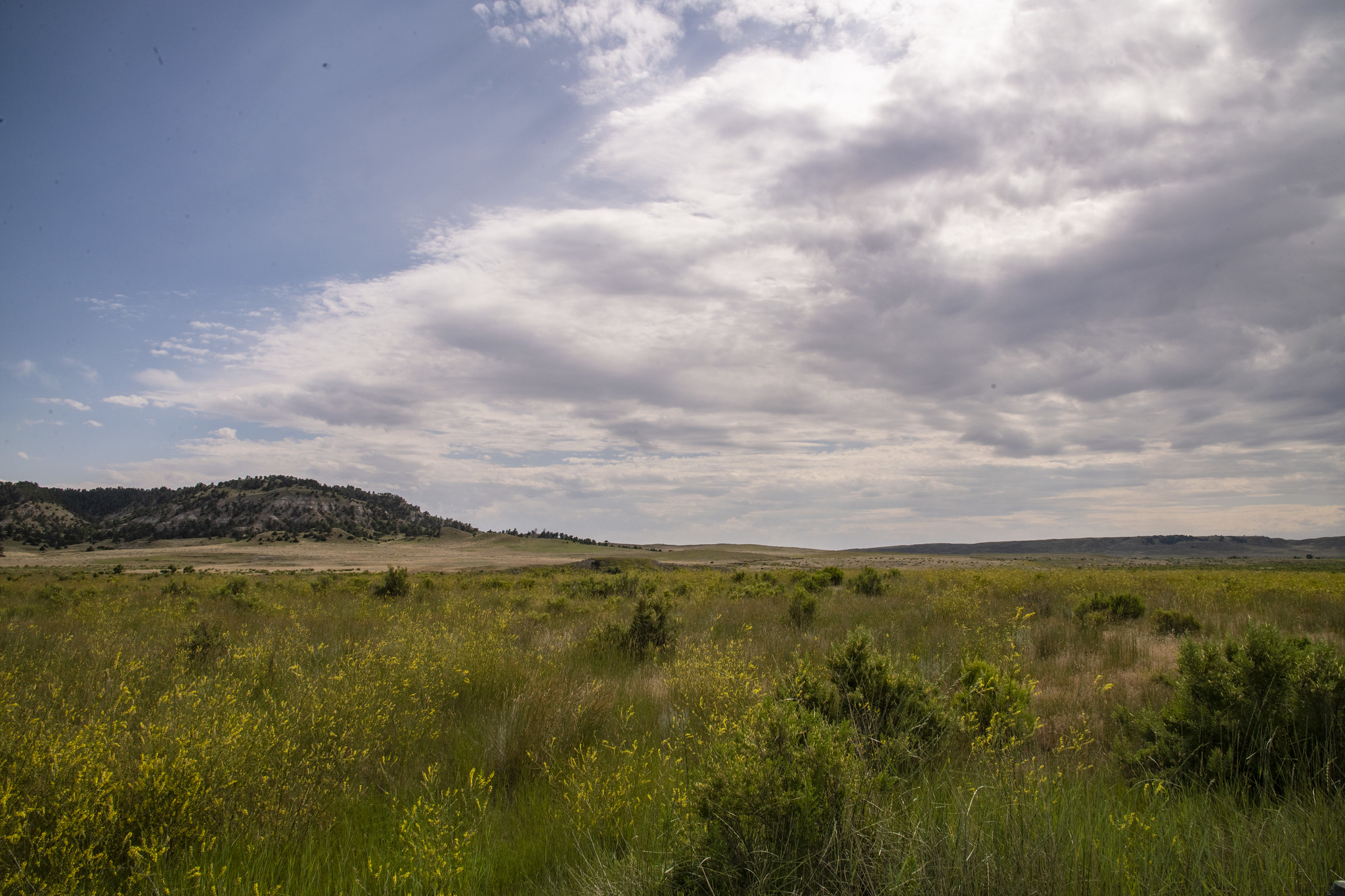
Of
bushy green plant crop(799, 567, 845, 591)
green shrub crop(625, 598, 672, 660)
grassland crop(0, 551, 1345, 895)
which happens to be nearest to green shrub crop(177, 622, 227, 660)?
grassland crop(0, 551, 1345, 895)

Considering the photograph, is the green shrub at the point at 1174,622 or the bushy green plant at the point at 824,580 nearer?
the green shrub at the point at 1174,622

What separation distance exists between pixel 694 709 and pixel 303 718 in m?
3.34

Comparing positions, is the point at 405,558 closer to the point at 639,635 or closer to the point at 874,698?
the point at 639,635

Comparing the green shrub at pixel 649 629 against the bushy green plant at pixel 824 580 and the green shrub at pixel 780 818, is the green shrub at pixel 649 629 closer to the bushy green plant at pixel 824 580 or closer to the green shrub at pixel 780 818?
the green shrub at pixel 780 818

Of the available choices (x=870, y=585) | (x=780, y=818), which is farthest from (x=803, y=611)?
(x=780, y=818)

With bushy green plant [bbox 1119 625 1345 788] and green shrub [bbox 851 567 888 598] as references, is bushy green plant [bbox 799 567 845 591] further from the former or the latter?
bushy green plant [bbox 1119 625 1345 788]

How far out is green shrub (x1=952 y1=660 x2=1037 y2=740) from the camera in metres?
4.46

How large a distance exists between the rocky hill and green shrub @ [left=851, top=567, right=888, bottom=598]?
134 m

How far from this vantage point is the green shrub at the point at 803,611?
41.7 feet

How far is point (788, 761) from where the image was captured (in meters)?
3.12

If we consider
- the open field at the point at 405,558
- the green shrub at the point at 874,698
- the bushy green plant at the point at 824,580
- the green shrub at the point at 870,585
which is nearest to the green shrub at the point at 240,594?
the green shrub at the point at 874,698

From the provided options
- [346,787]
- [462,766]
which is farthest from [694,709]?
[346,787]

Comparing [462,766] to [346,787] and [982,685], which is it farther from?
[982,685]

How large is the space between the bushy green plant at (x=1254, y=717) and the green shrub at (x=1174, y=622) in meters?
7.53
